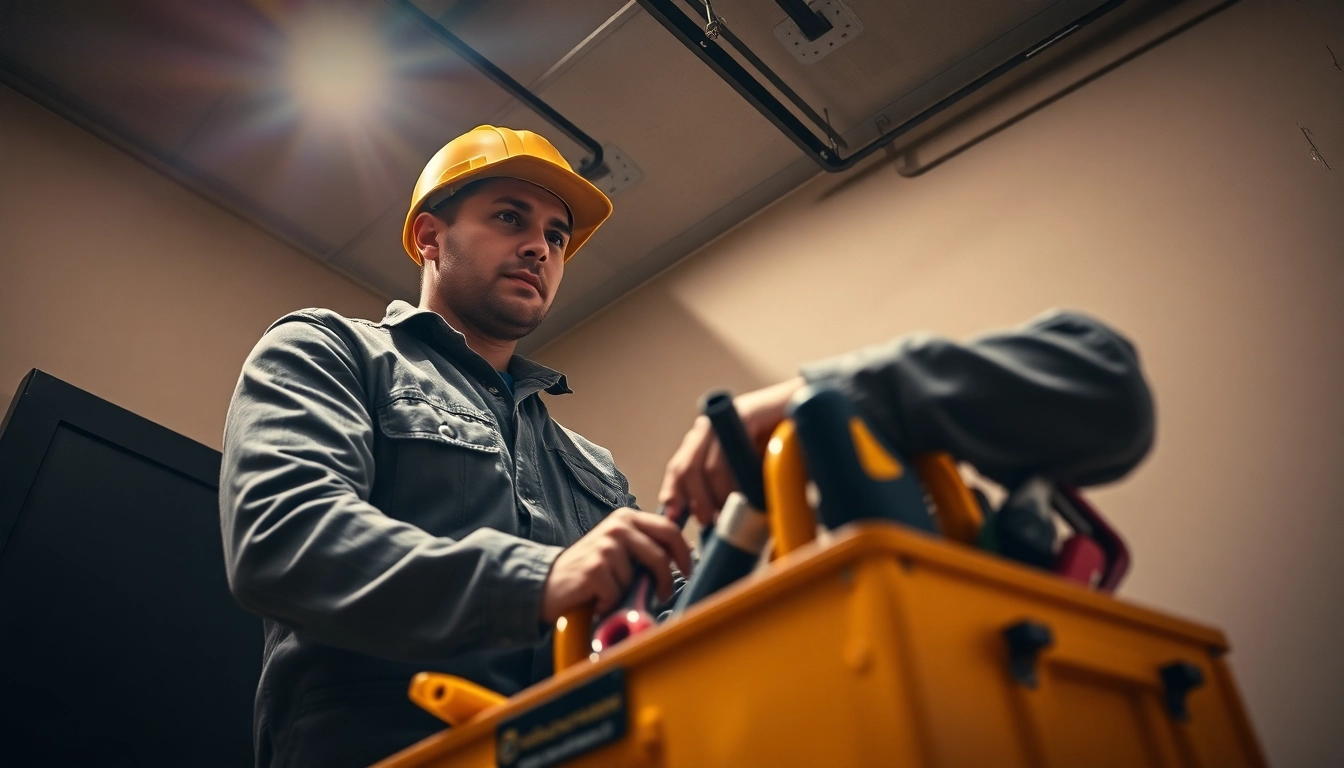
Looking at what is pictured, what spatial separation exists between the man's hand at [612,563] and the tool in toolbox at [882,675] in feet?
0.34

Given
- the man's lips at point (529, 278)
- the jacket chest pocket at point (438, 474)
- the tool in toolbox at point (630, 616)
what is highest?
the man's lips at point (529, 278)

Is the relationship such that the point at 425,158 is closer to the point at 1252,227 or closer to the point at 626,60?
the point at 626,60

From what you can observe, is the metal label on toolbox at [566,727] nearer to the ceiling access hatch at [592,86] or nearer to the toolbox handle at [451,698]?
the toolbox handle at [451,698]

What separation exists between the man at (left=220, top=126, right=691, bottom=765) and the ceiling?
2.74 ft

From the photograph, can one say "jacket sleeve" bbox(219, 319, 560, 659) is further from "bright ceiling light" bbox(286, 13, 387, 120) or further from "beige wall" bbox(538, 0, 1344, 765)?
"bright ceiling light" bbox(286, 13, 387, 120)

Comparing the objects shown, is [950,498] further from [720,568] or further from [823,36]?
[823,36]

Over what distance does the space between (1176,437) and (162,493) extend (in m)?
2.01

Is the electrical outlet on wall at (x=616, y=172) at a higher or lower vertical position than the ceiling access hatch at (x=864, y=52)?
higher

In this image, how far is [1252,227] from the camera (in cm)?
174

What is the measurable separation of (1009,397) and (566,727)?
1.11 ft

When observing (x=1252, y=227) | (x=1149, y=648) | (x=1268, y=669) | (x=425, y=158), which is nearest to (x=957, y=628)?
(x=1149, y=648)

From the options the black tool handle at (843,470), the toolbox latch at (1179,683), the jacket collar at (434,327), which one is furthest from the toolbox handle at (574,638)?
the jacket collar at (434,327)

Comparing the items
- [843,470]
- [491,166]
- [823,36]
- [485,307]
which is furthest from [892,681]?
[823,36]

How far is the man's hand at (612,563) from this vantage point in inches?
28.3
